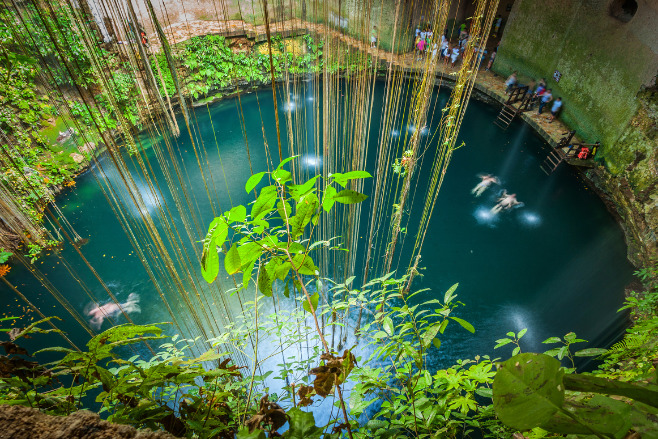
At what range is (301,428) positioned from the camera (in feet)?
1.58

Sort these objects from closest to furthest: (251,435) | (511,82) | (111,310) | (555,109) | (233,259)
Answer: (251,435) → (233,259) → (111,310) → (555,109) → (511,82)

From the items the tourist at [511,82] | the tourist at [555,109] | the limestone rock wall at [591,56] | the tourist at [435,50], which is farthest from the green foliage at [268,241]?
the tourist at [511,82]

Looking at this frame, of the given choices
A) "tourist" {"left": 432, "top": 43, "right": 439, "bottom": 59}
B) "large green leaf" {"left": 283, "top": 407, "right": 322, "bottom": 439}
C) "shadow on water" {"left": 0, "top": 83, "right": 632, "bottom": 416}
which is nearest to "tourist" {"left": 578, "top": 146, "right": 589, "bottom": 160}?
"shadow on water" {"left": 0, "top": 83, "right": 632, "bottom": 416}

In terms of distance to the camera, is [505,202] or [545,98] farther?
[545,98]

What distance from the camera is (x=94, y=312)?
3.88m

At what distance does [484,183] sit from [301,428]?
230 inches

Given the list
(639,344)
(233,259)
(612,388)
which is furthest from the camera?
(639,344)

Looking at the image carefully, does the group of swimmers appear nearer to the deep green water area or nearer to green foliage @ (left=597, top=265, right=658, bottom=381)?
the deep green water area

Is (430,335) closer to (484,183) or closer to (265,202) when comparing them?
(265,202)

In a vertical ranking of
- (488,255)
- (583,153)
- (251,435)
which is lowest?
(488,255)

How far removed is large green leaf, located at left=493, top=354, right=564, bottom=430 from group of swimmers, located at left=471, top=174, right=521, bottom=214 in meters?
5.37

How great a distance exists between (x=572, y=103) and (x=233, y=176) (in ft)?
22.7

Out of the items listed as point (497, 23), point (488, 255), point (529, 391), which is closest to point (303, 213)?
point (529, 391)

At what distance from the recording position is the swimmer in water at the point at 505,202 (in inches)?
201
